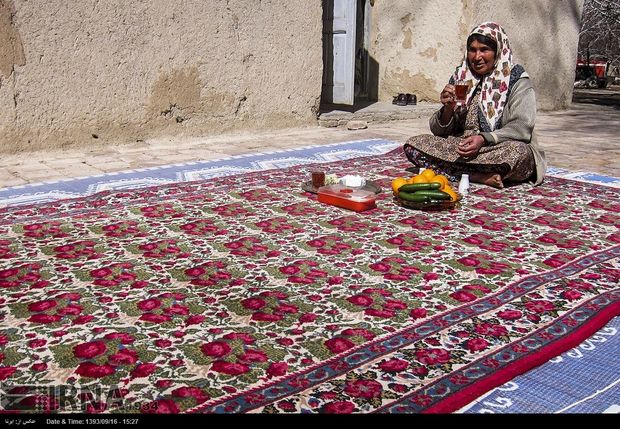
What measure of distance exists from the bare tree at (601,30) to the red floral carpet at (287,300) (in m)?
12.1

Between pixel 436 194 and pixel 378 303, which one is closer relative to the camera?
pixel 378 303

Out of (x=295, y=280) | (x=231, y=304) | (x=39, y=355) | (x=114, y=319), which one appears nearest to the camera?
(x=39, y=355)

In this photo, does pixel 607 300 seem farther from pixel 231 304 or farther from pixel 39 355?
pixel 39 355

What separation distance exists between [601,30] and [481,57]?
13512 millimetres

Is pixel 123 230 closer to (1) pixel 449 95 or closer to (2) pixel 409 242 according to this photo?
(2) pixel 409 242

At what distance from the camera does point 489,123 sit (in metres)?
4.23

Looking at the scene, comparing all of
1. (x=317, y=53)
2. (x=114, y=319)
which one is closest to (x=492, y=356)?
(x=114, y=319)

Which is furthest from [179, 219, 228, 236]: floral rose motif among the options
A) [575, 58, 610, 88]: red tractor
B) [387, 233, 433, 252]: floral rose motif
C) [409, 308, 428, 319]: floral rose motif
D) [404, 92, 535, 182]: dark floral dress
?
[575, 58, 610, 88]: red tractor

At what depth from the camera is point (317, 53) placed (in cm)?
719

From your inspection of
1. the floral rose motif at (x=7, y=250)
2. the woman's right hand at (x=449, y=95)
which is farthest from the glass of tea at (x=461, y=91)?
the floral rose motif at (x=7, y=250)

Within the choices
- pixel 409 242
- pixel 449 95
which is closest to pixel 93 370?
pixel 409 242

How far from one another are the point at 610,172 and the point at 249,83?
376cm

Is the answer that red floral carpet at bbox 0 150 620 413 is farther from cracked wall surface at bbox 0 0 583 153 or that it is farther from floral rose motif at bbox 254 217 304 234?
cracked wall surface at bbox 0 0 583 153

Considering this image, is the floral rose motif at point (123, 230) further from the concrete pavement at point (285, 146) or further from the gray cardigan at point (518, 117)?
the gray cardigan at point (518, 117)
